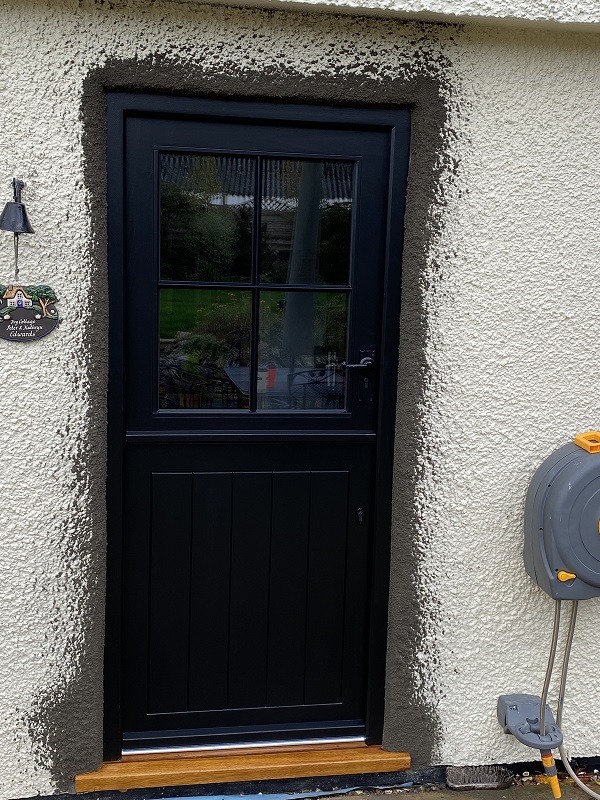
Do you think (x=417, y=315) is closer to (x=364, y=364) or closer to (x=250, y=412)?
(x=364, y=364)

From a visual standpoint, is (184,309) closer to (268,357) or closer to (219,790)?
(268,357)

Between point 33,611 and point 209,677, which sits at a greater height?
point 33,611

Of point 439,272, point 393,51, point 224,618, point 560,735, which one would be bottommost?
point 560,735

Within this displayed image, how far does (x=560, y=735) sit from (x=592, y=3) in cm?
271

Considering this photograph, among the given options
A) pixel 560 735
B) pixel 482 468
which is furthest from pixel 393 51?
pixel 560 735

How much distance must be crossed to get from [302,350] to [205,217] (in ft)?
2.06

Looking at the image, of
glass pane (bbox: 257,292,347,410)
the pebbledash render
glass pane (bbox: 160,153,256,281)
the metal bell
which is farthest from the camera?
glass pane (bbox: 257,292,347,410)

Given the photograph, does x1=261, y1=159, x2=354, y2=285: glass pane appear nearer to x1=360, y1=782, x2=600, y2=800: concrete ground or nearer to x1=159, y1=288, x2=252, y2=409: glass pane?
x1=159, y1=288, x2=252, y2=409: glass pane

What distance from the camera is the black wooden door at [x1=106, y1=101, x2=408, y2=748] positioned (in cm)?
273

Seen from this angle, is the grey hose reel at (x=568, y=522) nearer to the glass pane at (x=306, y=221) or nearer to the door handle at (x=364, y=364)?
the door handle at (x=364, y=364)

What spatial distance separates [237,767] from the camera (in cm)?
285

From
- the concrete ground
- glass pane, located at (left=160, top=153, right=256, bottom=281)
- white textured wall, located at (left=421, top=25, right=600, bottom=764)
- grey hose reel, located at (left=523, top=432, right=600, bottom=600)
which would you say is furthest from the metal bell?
the concrete ground

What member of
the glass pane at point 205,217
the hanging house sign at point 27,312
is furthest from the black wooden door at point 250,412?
the hanging house sign at point 27,312

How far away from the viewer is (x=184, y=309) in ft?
9.12
